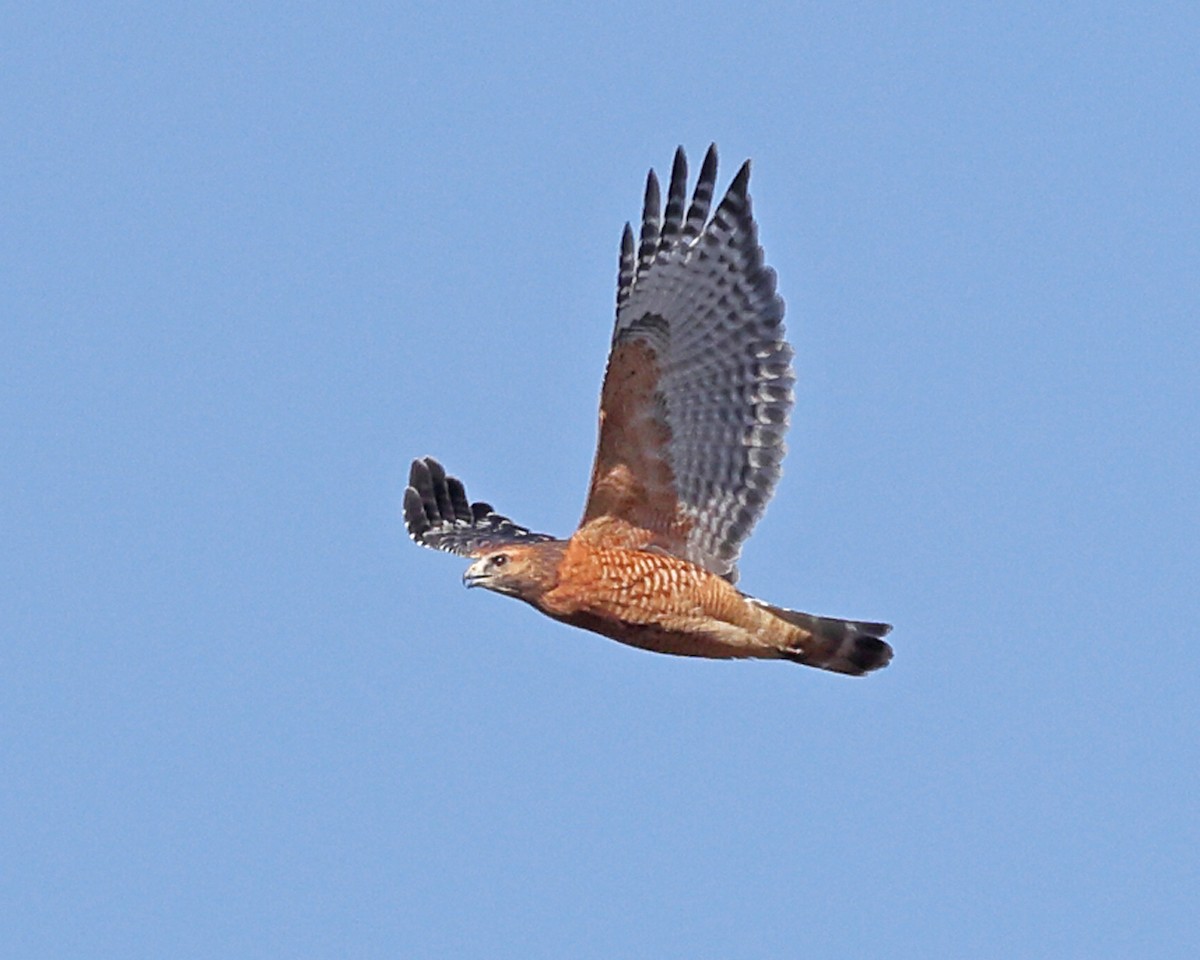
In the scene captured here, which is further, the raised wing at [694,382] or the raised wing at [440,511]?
the raised wing at [440,511]

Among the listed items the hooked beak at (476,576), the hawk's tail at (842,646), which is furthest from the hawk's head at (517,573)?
the hawk's tail at (842,646)

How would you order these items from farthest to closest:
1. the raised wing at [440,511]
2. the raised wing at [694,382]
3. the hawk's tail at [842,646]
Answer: the raised wing at [440,511]
the hawk's tail at [842,646]
the raised wing at [694,382]

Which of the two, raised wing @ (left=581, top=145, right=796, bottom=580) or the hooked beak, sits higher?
raised wing @ (left=581, top=145, right=796, bottom=580)

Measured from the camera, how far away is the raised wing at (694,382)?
49.8ft

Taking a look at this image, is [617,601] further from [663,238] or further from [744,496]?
[663,238]

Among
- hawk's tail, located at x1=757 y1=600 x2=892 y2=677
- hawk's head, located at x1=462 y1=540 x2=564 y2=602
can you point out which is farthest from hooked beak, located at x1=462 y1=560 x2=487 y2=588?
hawk's tail, located at x1=757 y1=600 x2=892 y2=677

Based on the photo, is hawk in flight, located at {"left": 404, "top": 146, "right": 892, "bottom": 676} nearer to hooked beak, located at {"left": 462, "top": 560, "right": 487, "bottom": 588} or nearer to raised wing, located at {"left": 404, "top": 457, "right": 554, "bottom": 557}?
hooked beak, located at {"left": 462, "top": 560, "right": 487, "bottom": 588}

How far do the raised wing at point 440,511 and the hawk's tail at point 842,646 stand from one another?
130 inches

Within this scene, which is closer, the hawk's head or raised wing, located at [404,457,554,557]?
the hawk's head

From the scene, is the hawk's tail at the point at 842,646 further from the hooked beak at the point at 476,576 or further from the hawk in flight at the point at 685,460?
the hooked beak at the point at 476,576

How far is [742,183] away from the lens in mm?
15320

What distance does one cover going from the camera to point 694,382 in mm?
15391

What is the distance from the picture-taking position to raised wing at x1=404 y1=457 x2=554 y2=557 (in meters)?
18.7

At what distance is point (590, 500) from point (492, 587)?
90 cm
